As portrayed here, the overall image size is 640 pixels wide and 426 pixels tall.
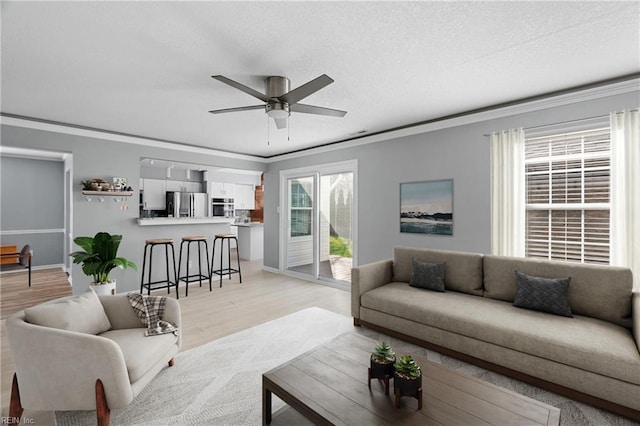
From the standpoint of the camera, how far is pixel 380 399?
63.0 inches

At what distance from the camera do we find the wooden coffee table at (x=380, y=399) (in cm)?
145

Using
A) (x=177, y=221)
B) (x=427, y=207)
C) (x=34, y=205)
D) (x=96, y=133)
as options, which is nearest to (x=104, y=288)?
(x=177, y=221)

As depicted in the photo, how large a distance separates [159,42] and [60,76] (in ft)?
4.43

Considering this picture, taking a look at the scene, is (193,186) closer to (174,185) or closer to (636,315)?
(174,185)

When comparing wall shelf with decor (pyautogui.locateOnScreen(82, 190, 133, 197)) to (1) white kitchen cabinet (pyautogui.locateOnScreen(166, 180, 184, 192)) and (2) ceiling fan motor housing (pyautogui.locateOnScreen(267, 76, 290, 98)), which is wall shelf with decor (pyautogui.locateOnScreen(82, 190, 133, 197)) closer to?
(2) ceiling fan motor housing (pyautogui.locateOnScreen(267, 76, 290, 98))

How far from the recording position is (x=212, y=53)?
235cm

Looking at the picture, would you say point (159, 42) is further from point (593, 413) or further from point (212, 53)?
point (593, 413)

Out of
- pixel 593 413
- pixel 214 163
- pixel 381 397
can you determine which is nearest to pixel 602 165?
pixel 593 413

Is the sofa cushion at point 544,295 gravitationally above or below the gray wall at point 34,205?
below

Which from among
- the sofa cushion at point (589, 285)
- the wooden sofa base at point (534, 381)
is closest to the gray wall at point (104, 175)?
the wooden sofa base at point (534, 381)

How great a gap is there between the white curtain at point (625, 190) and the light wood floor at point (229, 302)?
2990 millimetres

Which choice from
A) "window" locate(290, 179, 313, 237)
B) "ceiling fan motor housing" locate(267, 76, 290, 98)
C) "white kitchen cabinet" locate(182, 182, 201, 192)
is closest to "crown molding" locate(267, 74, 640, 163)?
"window" locate(290, 179, 313, 237)

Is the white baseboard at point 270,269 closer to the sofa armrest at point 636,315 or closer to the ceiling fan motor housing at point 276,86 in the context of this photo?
the ceiling fan motor housing at point 276,86

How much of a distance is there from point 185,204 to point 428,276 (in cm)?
728
